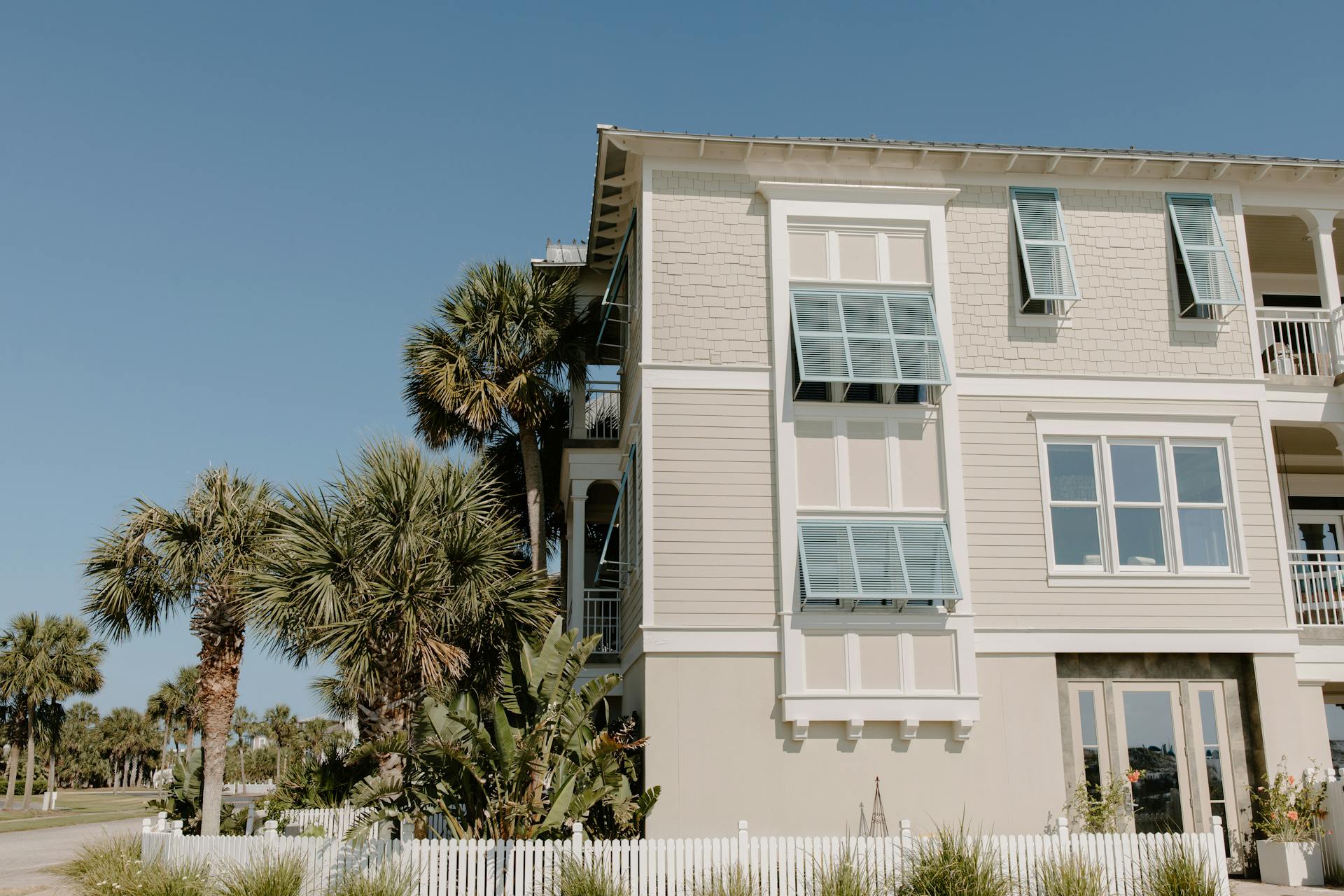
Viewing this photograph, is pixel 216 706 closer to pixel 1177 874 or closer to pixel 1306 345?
pixel 1177 874

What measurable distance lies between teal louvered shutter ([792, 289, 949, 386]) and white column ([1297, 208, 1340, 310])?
6720 millimetres

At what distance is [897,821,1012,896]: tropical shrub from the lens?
1273cm

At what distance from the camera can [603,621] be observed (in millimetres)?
21281

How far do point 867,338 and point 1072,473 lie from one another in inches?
147

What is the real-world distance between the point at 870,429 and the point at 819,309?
74.7 inches

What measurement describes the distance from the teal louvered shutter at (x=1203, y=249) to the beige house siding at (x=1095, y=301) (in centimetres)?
19

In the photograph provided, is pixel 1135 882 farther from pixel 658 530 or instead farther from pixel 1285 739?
pixel 658 530

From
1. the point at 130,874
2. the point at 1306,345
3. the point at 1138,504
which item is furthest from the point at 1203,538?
the point at 130,874

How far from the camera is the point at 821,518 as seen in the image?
1639 cm

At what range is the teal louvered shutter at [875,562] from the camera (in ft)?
51.7

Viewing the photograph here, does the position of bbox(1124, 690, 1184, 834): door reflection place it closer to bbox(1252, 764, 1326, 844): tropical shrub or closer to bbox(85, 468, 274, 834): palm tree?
bbox(1252, 764, 1326, 844): tropical shrub

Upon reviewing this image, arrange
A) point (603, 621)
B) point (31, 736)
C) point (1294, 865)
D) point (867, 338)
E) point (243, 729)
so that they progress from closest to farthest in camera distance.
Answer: point (1294, 865) → point (867, 338) → point (603, 621) → point (31, 736) → point (243, 729)

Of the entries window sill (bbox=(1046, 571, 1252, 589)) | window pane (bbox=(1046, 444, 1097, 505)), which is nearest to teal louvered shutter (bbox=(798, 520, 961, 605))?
window sill (bbox=(1046, 571, 1252, 589))

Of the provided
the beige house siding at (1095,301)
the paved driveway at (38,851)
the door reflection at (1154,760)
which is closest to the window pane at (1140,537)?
the door reflection at (1154,760)
